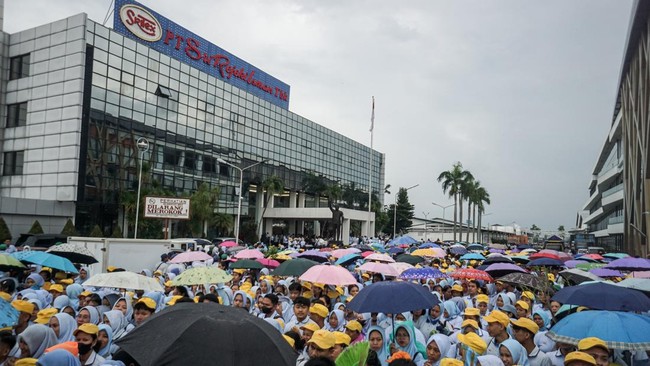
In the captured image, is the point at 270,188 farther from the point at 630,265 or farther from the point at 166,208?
the point at 630,265

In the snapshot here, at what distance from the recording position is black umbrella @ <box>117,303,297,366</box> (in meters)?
3.29

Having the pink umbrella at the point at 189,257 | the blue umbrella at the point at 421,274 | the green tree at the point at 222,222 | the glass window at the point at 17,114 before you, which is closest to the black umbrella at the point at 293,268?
the blue umbrella at the point at 421,274

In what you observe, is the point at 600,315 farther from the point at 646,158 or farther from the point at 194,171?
the point at 194,171

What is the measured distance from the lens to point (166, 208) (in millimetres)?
26297

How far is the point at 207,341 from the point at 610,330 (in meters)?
3.98

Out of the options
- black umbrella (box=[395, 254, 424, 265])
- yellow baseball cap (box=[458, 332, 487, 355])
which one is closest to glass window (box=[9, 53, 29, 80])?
black umbrella (box=[395, 254, 424, 265])

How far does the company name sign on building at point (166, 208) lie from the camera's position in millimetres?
25781

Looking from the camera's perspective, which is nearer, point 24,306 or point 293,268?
point 24,306

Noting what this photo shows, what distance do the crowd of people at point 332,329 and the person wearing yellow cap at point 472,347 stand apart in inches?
0.4

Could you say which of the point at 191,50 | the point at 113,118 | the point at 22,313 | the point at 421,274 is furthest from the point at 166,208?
the point at 191,50

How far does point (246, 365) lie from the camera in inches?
130

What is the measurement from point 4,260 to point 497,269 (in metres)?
9.95

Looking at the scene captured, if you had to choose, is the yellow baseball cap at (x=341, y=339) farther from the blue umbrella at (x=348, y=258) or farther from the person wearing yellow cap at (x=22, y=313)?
the blue umbrella at (x=348, y=258)

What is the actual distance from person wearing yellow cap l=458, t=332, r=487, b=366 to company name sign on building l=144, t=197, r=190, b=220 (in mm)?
22501
